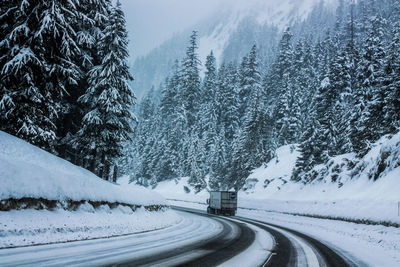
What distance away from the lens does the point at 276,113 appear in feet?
195

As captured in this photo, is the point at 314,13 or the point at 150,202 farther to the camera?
the point at 314,13

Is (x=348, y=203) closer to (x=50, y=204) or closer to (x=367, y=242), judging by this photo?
(x=367, y=242)

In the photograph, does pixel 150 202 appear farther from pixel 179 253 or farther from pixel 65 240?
pixel 179 253

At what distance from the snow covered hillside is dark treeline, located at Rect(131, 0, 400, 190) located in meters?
2.20

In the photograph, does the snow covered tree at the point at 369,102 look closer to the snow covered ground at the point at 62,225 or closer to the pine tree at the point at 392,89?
the pine tree at the point at 392,89

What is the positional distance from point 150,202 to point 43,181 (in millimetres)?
8948

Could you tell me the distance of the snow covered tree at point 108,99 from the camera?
72.6ft

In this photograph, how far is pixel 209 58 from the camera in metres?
84.4

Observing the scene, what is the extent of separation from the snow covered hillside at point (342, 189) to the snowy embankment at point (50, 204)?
44.1 ft

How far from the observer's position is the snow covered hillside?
19.4m

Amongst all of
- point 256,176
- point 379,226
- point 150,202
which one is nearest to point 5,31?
point 150,202

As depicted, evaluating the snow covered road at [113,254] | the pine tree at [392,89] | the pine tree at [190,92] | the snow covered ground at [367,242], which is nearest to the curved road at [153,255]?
the snow covered road at [113,254]

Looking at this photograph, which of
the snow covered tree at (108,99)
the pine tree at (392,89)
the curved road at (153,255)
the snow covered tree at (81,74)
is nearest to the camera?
the curved road at (153,255)

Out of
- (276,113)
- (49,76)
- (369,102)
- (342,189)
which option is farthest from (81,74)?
(276,113)
